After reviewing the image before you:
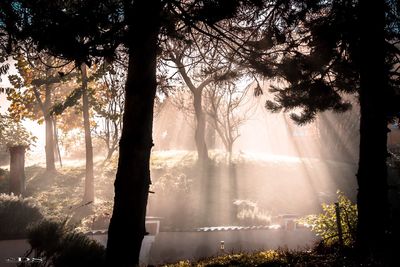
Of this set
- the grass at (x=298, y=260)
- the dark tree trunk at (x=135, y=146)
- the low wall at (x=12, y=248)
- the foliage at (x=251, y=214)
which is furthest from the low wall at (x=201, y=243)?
the dark tree trunk at (x=135, y=146)

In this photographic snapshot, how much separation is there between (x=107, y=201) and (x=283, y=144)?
34.4m

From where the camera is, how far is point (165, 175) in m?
18.9

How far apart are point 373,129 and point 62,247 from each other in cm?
574

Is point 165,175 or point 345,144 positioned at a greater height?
point 345,144

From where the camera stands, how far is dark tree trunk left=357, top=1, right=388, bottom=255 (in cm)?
565

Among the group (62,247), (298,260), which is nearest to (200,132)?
(62,247)

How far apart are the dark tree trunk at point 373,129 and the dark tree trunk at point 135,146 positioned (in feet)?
11.1

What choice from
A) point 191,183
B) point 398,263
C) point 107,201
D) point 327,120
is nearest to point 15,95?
point 107,201

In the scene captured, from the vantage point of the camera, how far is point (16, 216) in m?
9.48

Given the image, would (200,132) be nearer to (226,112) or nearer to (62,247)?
(226,112)

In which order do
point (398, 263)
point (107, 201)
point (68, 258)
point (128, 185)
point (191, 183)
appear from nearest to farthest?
point (398, 263) < point (128, 185) < point (68, 258) < point (107, 201) < point (191, 183)

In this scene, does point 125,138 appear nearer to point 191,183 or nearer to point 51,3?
point 51,3

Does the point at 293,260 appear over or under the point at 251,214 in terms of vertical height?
under

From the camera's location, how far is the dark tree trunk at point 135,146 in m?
4.84
